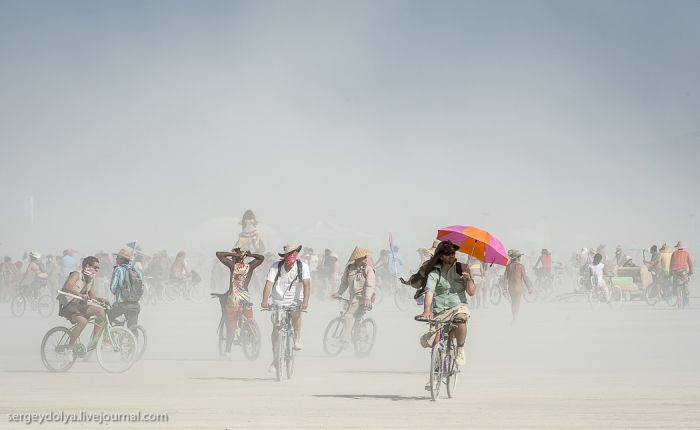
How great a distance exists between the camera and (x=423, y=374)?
17.6 meters

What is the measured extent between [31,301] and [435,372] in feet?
83.4

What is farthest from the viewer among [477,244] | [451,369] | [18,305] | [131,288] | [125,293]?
[18,305]

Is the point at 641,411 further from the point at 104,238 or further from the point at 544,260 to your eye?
the point at 104,238

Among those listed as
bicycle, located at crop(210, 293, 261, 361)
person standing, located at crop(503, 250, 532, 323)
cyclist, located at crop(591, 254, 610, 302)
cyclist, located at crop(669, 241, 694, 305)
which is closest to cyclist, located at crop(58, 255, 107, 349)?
bicycle, located at crop(210, 293, 261, 361)

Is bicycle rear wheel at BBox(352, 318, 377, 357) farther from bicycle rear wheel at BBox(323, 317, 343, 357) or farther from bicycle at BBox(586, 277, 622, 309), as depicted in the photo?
bicycle at BBox(586, 277, 622, 309)

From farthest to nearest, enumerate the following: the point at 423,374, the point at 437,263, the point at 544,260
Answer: the point at 544,260, the point at 423,374, the point at 437,263

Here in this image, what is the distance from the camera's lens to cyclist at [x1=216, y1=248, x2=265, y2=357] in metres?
17.9

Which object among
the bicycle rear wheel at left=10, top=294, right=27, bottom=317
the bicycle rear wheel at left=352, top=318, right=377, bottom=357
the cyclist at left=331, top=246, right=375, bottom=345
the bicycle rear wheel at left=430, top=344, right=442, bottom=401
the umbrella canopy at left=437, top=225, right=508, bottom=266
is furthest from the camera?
the bicycle rear wheel at left=10, top=294, right=27, bottom=317

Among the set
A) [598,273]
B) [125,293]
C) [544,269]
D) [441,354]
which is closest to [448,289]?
[441,354]

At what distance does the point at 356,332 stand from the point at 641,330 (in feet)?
28.3

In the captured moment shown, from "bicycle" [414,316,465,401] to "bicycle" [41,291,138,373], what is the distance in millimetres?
5452

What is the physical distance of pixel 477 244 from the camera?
46.0 ft

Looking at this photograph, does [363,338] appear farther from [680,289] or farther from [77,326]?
[680,289]

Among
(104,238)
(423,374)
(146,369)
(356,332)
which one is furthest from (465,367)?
(104,238)
